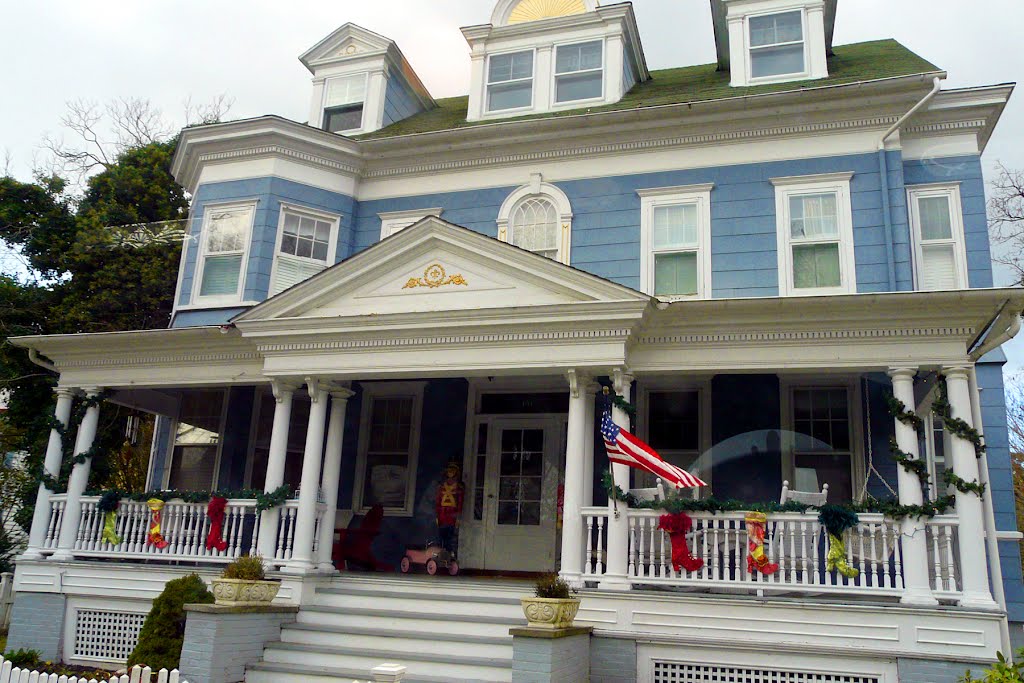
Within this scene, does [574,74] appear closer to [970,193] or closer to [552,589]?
[970,193]

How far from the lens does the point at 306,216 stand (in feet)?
42.5

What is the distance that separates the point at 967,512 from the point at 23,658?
1062cm

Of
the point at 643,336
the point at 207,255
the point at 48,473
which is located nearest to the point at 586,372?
the point at 643,336

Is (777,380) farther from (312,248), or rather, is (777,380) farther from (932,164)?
(312,248)

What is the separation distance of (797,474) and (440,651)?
198 inches

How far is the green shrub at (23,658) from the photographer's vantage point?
9727mm

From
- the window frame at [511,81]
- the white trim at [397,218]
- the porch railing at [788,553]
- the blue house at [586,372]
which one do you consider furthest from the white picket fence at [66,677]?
the window frame at [511,81]

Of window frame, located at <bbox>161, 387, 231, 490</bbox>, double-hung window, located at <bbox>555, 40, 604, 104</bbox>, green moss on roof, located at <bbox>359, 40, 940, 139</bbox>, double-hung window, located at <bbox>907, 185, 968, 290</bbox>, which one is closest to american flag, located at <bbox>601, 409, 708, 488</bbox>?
double-hung window, located at <bbox>907, 185, 968, 290</bbox>

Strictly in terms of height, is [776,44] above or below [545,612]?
above

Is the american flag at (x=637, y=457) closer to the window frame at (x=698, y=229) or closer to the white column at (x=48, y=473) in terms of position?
the window frame at (x=698, y=229)

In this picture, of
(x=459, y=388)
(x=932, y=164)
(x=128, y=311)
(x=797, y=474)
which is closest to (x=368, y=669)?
(x=459, y=388)

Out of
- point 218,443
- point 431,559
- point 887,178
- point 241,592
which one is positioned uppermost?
point 887,178

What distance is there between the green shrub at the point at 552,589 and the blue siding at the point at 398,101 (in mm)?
9358

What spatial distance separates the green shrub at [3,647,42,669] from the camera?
9.73 m
